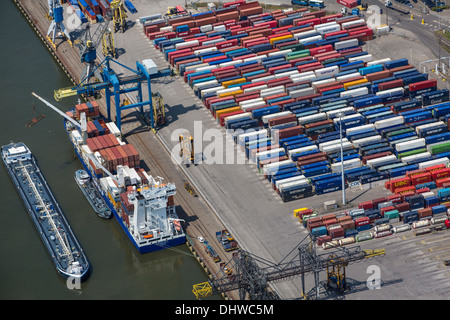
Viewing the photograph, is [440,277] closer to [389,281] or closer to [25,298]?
[389,281]

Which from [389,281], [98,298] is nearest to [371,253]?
[389,281]

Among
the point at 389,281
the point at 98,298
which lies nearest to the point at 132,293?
the point at 98,298

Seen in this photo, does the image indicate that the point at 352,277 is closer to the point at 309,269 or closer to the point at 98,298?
the point at 309,269

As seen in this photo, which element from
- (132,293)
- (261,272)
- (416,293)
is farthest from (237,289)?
(416,293)
